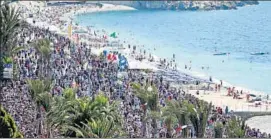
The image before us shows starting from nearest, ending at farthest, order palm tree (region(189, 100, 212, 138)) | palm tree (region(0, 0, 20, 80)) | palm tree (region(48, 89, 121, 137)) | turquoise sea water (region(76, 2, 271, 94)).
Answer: palm tree (region(48, 89, 121, 137)) → palm tree (region(189, 100, 212, 138)) → palm tree (region(0, 0, 20, 80)) → turquoise sea water (region(76, 2, 271, 94))

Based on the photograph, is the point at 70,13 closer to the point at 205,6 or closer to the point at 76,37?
the point at 205,6

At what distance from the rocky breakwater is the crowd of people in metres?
62.0

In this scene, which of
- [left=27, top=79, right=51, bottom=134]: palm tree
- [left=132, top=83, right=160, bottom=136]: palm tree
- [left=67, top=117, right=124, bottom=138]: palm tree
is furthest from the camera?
→ [left=132, top=83, right=160, bottom=136]: palm tree

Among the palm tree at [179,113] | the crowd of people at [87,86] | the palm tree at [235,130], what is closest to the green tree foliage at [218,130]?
the palm tree at [235,130]

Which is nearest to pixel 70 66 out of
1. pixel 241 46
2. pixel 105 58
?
pixel 105 58

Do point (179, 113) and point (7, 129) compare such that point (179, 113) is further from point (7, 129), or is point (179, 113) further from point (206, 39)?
point (206, 39)

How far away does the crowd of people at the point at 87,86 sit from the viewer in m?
17.1

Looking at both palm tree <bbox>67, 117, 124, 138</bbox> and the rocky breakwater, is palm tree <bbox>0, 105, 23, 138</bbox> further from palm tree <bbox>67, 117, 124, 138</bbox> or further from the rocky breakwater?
the rocky breakwater

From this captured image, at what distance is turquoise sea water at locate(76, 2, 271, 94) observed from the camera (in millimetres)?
25172

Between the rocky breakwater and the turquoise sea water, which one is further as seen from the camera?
the rocky breakwater

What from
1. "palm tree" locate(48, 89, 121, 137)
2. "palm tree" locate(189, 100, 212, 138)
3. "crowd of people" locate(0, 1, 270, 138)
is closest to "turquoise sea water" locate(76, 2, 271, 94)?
"palm tree" locate(189, 100, 212, 138)

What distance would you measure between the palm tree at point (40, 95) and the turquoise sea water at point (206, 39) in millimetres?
5651

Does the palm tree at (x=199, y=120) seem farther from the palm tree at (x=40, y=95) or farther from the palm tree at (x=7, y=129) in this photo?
the palm tree at (x=7, y=129)

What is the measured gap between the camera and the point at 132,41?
52281mm
